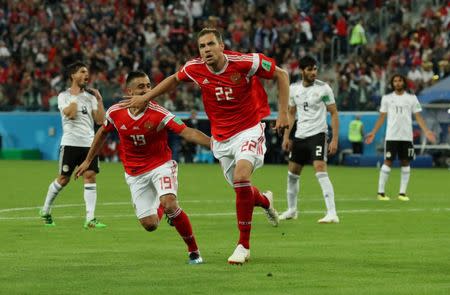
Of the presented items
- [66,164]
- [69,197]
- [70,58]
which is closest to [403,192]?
[69,197]

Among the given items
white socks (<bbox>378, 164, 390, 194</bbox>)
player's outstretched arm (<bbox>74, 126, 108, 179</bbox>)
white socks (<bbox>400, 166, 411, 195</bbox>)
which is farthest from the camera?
white socks (<bbox>378, 164, 390, 194</bbox>)

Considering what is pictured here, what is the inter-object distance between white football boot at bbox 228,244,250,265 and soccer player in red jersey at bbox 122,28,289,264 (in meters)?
0.02

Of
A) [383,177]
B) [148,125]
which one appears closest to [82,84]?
[148,125]

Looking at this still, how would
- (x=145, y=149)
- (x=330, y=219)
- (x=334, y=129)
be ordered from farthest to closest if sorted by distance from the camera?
(x=334, y=129)
(x=330, y=219)
(x=145, y=149)

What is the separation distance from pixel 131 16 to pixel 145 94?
36836 mm

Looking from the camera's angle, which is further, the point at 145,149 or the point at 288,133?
the point at 288,133

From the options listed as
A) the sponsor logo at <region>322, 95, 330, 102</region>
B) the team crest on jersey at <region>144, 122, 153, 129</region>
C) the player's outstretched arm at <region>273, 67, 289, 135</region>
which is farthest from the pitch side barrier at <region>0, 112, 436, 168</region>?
the player's outstretched arm at <region>273, 67, 289, 135</region>

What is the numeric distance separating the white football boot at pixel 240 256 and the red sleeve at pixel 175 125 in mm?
1306

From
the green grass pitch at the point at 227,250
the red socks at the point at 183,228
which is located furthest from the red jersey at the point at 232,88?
the green grass pitch at the point at 227,250

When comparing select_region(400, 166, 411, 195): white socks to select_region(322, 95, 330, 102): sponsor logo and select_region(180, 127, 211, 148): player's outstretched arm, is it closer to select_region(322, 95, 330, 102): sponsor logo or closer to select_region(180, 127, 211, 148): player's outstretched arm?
select_region(322, 95, 330, 102): sponsor logo

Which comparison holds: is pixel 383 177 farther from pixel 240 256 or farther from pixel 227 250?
pixel 240 256

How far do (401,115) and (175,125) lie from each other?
1139 cm

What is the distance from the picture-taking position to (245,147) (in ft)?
41.3

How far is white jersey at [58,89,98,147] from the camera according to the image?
17391 millimetres
